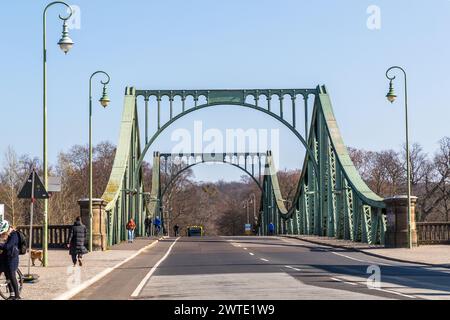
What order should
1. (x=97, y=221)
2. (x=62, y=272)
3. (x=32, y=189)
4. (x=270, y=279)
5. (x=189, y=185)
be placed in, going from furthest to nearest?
(x=189, y=185), (x=97, y=221), (x=62, y=272), (x=32, y=189), (x=270, y=279)

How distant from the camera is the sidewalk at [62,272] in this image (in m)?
21.0

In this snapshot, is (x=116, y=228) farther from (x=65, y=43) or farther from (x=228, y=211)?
(x=228, y=211)

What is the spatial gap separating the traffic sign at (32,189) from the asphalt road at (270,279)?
3045 millimetres

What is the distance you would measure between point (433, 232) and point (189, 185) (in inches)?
3407

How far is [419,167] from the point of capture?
333 feet

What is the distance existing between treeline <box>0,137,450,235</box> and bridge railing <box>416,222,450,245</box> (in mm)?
34193

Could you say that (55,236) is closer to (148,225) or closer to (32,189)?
(32,189)

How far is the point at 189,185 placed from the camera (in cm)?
13262

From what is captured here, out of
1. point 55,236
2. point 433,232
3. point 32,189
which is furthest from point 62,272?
point 433,232

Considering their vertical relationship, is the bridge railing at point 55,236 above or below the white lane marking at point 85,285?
above

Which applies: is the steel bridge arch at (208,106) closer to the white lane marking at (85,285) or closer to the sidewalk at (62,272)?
Result: the sidewalk at (62,272)

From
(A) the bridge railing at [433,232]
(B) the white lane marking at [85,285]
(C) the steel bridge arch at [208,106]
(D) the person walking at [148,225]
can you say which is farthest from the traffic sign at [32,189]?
(D) the person walking at [148,225]
